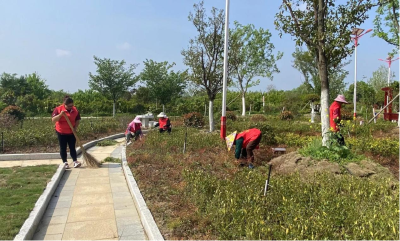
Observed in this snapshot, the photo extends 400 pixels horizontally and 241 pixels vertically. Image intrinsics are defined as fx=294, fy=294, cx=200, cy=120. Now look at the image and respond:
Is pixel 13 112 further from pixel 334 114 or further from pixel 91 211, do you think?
pixel 334 114

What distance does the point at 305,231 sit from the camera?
265cm

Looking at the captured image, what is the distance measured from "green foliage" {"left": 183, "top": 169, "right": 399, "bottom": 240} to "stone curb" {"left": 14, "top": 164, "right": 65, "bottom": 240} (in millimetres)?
1895

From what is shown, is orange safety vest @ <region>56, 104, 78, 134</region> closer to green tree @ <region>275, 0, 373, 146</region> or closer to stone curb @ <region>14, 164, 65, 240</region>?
stone curb @ <region>14, 164, 65, 240</region>

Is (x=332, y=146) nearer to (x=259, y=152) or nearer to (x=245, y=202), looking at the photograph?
(x=259, y=152)

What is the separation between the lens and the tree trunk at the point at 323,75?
6.03 m

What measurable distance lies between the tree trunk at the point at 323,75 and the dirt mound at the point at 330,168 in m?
0.83

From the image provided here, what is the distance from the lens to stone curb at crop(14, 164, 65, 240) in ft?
10.5

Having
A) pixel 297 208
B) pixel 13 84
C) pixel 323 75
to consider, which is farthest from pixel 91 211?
pixel 13 84

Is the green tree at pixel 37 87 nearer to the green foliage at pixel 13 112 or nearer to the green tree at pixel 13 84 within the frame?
the green tree at pixel 13 84

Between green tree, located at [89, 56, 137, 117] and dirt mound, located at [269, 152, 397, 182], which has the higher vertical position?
green tree, located at [89, 56, 137, 117]

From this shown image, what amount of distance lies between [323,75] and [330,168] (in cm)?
217

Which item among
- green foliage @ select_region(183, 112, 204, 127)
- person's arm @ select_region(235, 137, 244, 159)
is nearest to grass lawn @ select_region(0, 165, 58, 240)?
person's arm @ select_region(235, 137, 244, 159)

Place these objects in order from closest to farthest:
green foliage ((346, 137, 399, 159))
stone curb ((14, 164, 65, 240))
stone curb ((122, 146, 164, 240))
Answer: stone curb ((122, 146, 164, 240)) → stone curb ((14, 164, 65, 240)) → green foliage ((346, 137, 399, 159))

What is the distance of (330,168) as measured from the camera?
500cm
